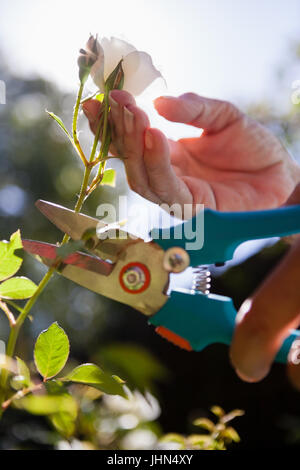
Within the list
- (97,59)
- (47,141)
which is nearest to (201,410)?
(97,59)

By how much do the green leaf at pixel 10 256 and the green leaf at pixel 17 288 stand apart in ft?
0.05

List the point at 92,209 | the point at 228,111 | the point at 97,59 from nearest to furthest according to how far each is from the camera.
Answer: the point at 97,59
the point at 228,111
the point at 92,209

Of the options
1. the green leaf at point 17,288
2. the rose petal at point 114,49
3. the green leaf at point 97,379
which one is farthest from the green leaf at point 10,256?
the rose petal at point 114,49

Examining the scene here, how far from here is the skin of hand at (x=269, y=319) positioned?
1.09 feet

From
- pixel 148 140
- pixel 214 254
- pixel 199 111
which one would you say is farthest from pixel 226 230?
pixel 199 111

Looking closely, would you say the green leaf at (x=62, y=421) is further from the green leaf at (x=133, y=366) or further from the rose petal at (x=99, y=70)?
the rose petal at (x=99, y=70)

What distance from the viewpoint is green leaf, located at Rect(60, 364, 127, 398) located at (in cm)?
43

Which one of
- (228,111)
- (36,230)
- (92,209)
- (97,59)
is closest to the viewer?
(97,59)

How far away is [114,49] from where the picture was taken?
51 centimetres

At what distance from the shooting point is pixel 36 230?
543cm

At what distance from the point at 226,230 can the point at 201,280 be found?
7 cm

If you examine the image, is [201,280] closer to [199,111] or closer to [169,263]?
[169,263]

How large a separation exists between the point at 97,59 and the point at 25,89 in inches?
224

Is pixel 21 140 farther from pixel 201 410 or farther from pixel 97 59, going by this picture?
pixel 97 59
